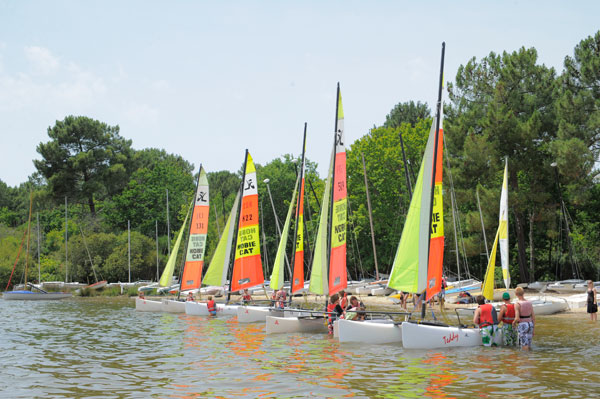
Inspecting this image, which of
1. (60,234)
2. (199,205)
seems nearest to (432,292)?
(199,205)

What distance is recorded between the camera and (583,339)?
69.1ft

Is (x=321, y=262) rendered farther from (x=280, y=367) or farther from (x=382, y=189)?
(x=382, y=189)

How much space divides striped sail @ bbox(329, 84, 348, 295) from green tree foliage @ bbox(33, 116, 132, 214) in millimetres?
61290

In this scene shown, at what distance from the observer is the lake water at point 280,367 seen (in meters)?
13.3

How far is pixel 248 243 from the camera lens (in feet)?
106

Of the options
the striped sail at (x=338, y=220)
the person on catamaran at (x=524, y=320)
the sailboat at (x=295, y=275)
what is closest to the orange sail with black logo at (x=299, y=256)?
the sailboat at (x=295, y=275)

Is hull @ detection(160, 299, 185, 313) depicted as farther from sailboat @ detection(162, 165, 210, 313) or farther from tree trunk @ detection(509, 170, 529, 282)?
tree trunk @ detection(509, 170, 529, 282)

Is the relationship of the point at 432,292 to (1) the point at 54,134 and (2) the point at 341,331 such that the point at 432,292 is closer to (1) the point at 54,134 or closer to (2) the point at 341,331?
(2) the point at 341,331

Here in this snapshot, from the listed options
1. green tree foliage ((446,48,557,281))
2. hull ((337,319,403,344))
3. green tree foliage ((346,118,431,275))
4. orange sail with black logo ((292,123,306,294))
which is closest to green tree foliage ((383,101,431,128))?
green tree foliage ((346,118,431,275))

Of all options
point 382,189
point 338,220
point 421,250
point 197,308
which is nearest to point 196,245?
point 197,308

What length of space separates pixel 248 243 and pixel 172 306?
28.8 feet

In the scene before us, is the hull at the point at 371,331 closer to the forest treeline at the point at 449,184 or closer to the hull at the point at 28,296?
the forest treeline at the point at 449,184

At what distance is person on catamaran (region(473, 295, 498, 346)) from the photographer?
725 inches

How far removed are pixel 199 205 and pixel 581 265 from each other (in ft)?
91.5
